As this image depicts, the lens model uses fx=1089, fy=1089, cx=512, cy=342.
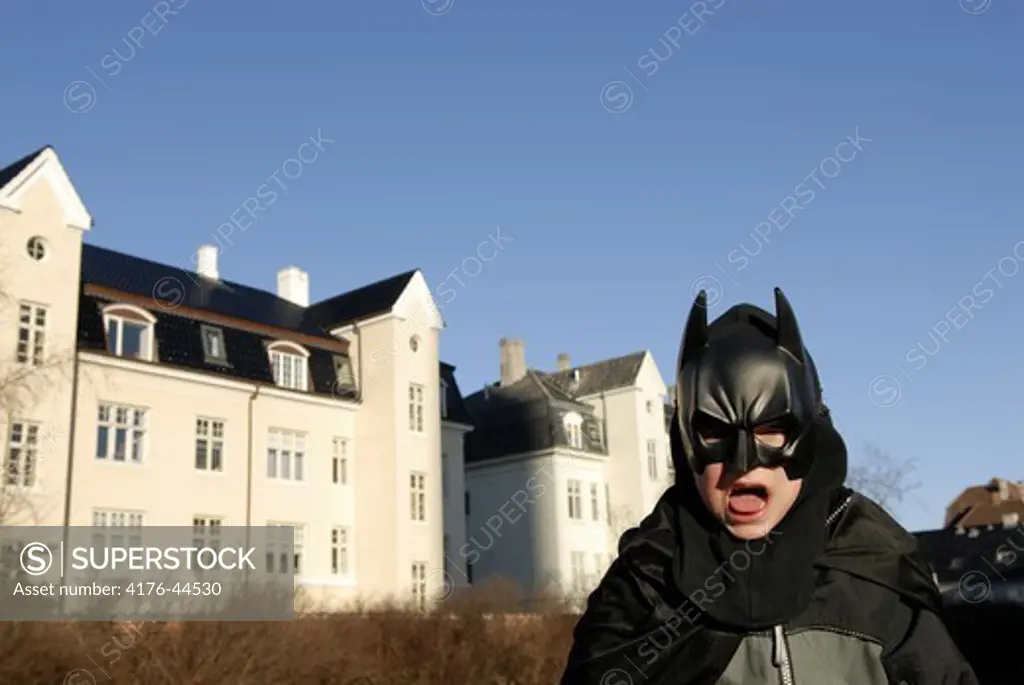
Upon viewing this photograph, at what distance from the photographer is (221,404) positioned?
99.3 ft

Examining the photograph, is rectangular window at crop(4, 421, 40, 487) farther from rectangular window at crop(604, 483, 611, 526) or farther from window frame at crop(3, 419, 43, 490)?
rectangular window at crop(604, 483, 611, 526)

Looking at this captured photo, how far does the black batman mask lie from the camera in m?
3.27

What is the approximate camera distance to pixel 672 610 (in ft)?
10.7

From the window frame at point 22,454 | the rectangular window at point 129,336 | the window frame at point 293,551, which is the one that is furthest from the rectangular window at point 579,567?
the window frame at point 22,454

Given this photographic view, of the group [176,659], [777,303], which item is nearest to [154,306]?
[176,659]

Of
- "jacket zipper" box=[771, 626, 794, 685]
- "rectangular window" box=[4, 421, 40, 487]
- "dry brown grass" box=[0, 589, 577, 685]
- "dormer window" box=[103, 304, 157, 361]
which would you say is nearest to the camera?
"jacket zipper" box=[771, 626, 794, 685]

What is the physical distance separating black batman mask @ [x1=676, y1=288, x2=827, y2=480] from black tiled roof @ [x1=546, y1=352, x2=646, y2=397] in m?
42.6

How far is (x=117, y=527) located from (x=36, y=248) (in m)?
7.04

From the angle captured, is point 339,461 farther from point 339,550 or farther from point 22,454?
point 22,454

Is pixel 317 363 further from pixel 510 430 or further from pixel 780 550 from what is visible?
pixel 780 550

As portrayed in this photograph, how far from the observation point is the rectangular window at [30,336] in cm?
2509

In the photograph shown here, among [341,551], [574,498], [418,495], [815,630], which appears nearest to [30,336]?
[341,551]

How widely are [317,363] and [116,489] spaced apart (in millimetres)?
8328

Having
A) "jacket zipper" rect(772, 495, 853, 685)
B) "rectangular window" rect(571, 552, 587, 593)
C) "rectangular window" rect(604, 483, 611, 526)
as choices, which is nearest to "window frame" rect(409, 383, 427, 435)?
"rectangular window" rect(571, 552, 587, 593)
